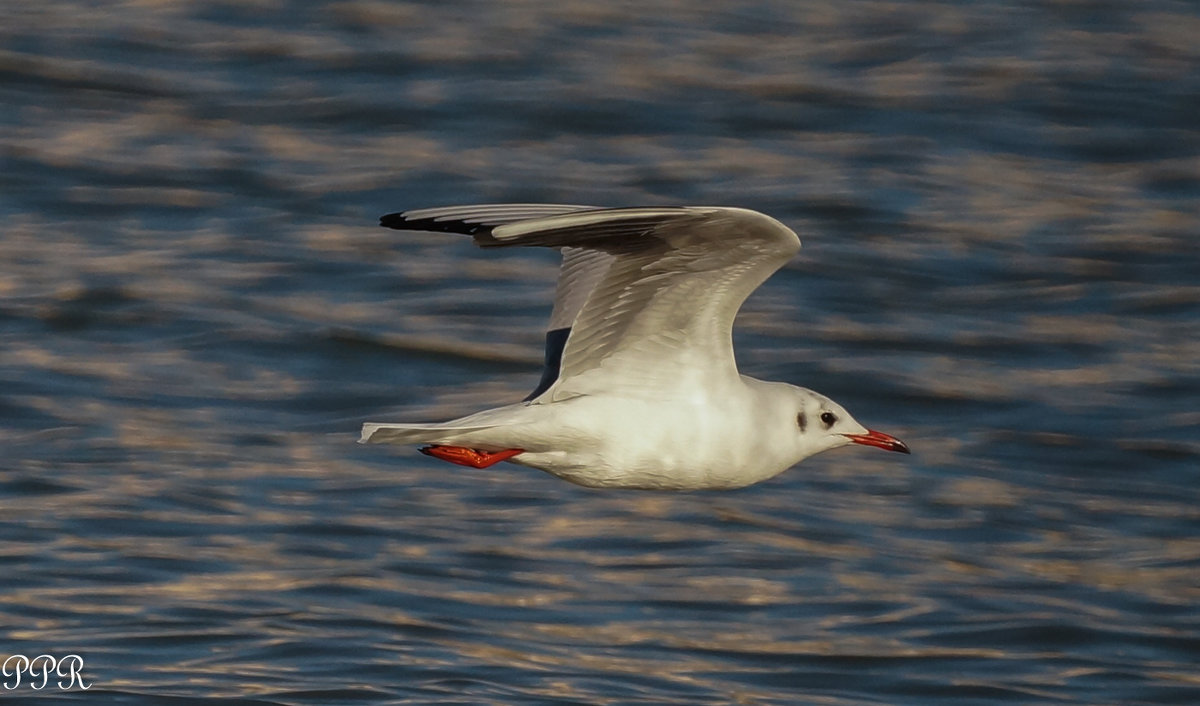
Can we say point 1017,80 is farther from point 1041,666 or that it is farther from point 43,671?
point 43,671

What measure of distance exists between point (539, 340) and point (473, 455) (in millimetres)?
3990

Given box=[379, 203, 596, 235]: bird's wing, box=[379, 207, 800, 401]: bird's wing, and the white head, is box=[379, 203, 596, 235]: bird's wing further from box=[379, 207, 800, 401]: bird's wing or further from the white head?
the white head

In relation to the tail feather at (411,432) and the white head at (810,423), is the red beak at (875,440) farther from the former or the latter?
the tail feather at (411,432)

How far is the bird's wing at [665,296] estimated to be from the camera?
5820 mm

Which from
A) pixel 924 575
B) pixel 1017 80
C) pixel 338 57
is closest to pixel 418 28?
pixel 338 57

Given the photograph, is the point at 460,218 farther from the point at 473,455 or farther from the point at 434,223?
the point at 473,455

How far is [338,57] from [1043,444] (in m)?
5.74

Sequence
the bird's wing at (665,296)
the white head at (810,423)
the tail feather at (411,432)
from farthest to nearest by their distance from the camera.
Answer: the white head at (810,423)
the tail feather at (411,432)
the bird's wing at (665,296)

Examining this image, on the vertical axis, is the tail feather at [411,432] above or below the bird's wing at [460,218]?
below

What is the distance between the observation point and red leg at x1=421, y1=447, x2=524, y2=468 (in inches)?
252
